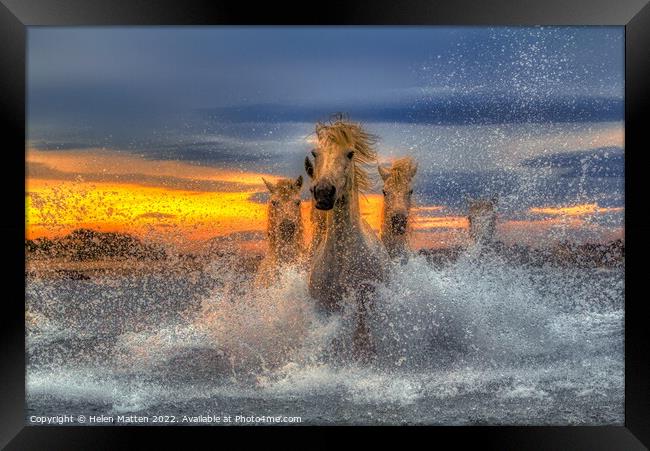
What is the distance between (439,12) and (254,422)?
11.7 ft

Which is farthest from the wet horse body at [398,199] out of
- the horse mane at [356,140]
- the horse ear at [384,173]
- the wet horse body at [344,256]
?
the wet horse body at [344,256]

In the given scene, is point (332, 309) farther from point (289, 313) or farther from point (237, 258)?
point (237, 258)

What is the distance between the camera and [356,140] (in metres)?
5.82

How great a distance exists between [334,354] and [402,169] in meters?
2.23

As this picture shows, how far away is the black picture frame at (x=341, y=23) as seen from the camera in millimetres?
4652

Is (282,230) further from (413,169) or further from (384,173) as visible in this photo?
(413,169)

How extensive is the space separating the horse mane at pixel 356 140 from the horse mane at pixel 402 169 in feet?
2.11

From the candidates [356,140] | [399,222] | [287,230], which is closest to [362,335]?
[399,222]

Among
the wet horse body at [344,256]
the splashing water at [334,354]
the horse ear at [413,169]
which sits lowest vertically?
the splashing water at [334,354]

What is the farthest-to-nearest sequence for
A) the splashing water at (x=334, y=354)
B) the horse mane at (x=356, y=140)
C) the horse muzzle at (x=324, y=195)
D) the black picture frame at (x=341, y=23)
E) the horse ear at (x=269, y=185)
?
the horse ear at (x=269, y=185), the horse mane at (x=356, y=140), the splashing water at (x=334, y=354), the horse muzzle at (x=324, y=195), the black picture frame at (x=341, y=23)

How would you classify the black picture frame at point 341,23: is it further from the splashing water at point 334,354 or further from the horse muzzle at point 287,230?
the horse muzzle at point 287,230

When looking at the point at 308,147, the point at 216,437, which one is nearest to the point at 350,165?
Answer: the point at 308,147

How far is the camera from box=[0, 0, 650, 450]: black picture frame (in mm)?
4652

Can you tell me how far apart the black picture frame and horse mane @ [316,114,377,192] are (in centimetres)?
114
